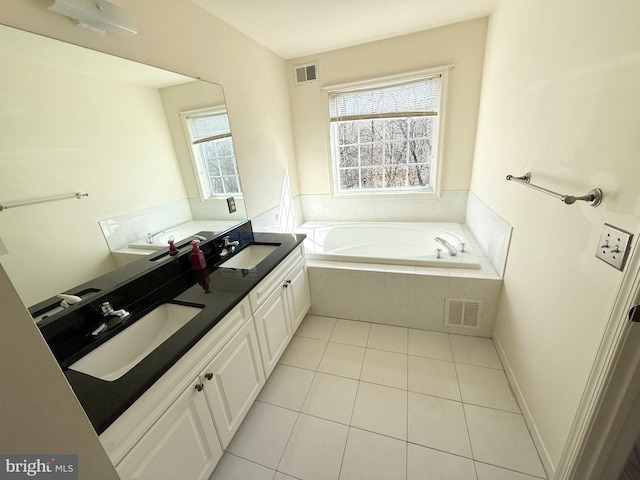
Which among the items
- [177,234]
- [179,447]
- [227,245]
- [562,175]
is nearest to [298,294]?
[227,245]

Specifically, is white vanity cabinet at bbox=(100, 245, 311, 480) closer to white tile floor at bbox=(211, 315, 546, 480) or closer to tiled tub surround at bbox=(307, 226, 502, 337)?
white tile floor at bbox=(211, 315, 546, 480)

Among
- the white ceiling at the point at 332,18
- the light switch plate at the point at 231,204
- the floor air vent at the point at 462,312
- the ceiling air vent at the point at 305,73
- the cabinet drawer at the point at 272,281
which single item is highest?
the white ceiling at the point at 332,18

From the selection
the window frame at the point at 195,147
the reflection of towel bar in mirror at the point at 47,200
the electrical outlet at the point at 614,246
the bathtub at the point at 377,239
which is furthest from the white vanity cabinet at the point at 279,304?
the electrical outlet at the point at 614,246

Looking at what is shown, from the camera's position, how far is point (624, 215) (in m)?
0.81

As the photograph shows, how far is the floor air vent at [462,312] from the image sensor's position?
191 centimetres

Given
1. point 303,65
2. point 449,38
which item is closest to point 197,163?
point 303,65

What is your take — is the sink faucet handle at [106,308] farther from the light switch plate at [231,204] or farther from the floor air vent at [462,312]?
the floor air vent at [462,312]

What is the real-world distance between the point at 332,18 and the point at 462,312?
7.84ft

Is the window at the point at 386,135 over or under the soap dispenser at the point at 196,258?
over

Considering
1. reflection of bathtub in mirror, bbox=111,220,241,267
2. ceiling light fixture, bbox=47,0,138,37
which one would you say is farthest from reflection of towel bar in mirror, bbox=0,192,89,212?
ceiling light fixture, bbox=47,0,138,37

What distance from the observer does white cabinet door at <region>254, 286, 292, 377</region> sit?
1529 millimetres

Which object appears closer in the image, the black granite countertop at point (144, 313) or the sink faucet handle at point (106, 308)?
the black granite countertop at point (144, 313)

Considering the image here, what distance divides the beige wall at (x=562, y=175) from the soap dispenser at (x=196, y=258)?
5.90ft

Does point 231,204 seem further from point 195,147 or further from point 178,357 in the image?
point 178,357
